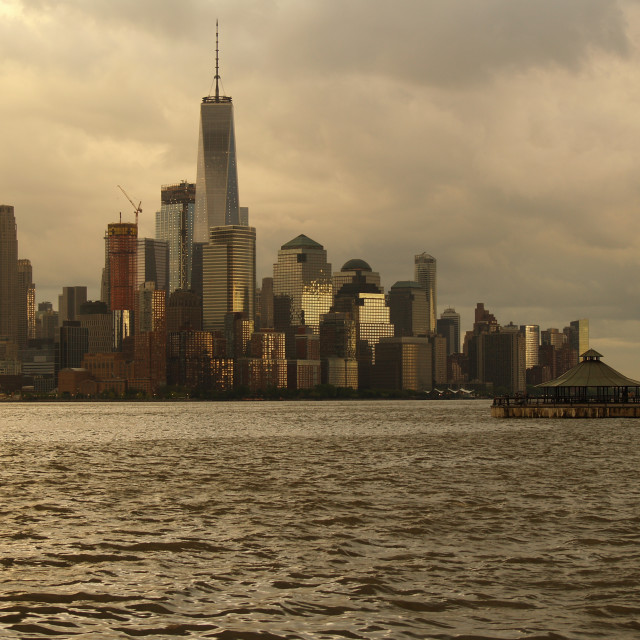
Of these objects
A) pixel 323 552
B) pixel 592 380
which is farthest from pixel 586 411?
pixel 323 552

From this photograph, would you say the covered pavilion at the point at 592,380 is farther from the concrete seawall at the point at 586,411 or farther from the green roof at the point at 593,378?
the concrete seawall at the point at 586,411

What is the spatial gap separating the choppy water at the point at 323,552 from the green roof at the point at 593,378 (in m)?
82.4

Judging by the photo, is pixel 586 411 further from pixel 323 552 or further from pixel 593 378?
pixel 323 552

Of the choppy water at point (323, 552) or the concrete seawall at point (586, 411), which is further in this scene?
the concrete seawall at point (586, 411)

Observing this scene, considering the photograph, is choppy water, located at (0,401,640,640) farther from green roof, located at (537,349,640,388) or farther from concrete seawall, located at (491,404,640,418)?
concrete seawall, located at (491,404,640,418)

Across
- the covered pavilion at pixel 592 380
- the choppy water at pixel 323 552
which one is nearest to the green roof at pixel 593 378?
the covered pavilion at pixel 592 380

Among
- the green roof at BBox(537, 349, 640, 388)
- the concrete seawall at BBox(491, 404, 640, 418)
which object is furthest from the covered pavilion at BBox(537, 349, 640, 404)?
the concrete seawall at BBox(491, 404, 640, 418)

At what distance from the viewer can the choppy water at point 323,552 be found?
22984mm

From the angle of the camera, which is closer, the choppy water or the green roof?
the choppy water

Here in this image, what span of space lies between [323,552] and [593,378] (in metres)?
120

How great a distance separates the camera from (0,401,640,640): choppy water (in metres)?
23.0

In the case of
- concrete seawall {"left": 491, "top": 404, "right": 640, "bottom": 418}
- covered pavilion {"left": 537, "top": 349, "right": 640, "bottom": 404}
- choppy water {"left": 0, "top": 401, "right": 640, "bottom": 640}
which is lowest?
concrete seawall {"left": 491, "top": 404, "right": 640, "bottom": 418}

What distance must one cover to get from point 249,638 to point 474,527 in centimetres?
1623

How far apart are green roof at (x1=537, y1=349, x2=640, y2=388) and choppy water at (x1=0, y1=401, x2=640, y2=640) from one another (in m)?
82.4
